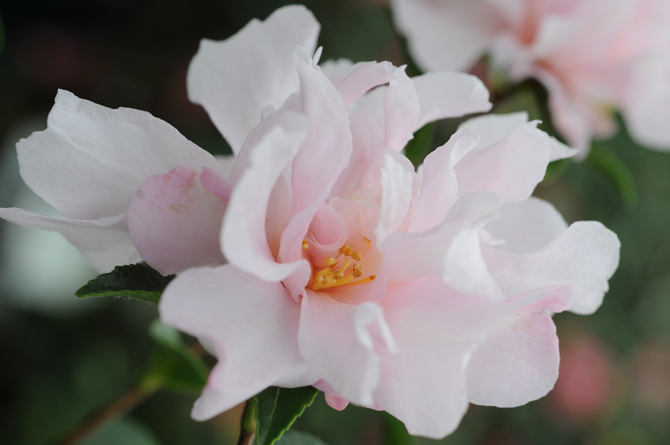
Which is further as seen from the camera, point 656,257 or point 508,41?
point 656,257

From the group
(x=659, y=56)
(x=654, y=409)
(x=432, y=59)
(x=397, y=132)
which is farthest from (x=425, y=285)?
(x=654, y=409)

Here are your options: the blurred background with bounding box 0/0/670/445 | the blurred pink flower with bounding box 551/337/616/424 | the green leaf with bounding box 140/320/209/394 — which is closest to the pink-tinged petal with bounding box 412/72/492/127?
the green leaf with bounding box 140/320/209/394

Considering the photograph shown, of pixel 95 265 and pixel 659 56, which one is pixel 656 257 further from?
pixel 95 265

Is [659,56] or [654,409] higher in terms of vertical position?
[659,56]

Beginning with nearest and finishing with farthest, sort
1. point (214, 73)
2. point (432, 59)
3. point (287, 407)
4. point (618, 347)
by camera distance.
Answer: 1. point (287, 407)
2. point (214, 73)
3. point (432, 59)
4. point (618, 347)

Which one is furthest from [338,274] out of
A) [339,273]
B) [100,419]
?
[100,419]

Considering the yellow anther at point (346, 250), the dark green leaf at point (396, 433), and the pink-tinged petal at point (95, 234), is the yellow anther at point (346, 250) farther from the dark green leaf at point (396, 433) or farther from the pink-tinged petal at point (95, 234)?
the dark green leaf at point (396, 433)
